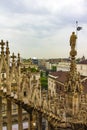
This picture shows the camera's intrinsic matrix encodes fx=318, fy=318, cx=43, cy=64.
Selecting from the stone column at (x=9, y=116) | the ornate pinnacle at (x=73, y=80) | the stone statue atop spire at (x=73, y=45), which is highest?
the stone statue atop spire at (x=73, y=45)

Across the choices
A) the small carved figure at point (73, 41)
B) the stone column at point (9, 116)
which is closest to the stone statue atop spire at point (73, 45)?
the small carved figure at point (73, 41)

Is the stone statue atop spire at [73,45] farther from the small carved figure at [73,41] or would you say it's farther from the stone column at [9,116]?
the stone column at [9,116]

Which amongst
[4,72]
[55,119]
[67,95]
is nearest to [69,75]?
[67,95]

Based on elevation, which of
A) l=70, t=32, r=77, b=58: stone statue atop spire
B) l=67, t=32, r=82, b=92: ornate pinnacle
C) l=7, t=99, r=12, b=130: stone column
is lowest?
l=7, t=99, r=12, b=130: stone column

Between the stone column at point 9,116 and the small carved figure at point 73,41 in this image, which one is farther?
the small carved figure at point 73,41

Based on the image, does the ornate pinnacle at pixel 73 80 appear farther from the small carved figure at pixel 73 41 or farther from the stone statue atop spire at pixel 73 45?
the small carved figure at pixel 73 41

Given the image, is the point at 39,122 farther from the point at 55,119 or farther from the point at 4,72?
the point at 4,72

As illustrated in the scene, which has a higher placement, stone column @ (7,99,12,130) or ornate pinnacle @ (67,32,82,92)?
ornate pinnacle @ (67,32,82,92)

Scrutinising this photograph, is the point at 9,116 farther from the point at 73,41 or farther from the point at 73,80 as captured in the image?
the point at 73,41

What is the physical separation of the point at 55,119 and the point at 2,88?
1675 mm

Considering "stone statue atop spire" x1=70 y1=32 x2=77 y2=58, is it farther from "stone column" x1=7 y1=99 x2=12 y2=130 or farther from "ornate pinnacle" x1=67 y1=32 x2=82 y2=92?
"stone column" x1=7 y1=99 x2=12 y2=130

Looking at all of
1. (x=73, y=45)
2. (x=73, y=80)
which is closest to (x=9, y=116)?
(x=73, y=80)

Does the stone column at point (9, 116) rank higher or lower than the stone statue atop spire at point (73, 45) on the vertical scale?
lower

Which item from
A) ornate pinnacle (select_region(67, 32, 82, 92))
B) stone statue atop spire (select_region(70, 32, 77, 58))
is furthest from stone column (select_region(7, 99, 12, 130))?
stone statue atop spire (select_region(70, 32, 77, 58))
